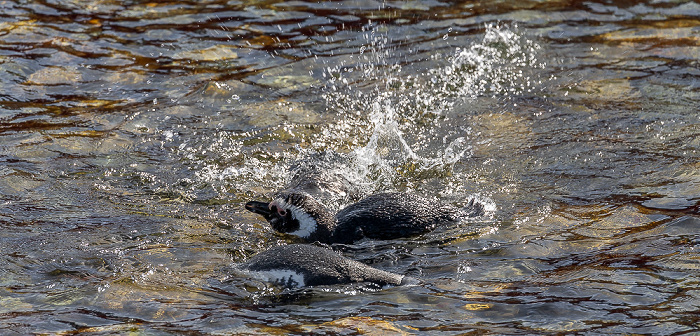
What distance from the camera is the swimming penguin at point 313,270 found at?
5.06m

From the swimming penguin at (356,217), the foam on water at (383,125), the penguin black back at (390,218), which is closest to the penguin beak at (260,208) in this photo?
the swimming penguin at (356,217)

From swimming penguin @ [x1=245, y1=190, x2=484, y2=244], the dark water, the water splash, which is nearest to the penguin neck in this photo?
swimming penguin @ [x1=245, y1=190, x2=484, y2=244]

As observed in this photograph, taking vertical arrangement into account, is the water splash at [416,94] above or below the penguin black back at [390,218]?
above

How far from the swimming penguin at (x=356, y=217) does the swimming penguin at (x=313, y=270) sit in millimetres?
758

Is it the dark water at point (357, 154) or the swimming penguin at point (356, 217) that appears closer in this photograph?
the dark water at point (357, 154)

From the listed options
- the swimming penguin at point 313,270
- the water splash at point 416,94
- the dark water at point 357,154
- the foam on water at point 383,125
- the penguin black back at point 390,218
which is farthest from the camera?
the water splash at point 416,94

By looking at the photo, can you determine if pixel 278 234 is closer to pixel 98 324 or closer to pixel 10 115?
pixel 98 324

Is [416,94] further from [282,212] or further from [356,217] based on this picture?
[282,212]

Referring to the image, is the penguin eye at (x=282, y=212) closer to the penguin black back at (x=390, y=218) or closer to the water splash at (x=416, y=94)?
the penguin black back at (x=390, y=218)

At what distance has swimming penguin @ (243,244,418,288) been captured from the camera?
5059mm

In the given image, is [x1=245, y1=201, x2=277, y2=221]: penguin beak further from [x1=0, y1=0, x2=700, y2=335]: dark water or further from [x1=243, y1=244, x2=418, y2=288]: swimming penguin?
[x1=243, y1=244, x2=418, y2=288]: swimming penguin

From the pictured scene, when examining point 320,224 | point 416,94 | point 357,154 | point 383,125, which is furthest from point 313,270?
point 416,94

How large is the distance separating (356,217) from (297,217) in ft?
1.55

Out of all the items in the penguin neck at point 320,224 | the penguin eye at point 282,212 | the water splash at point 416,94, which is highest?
the water splash at point 416,94
